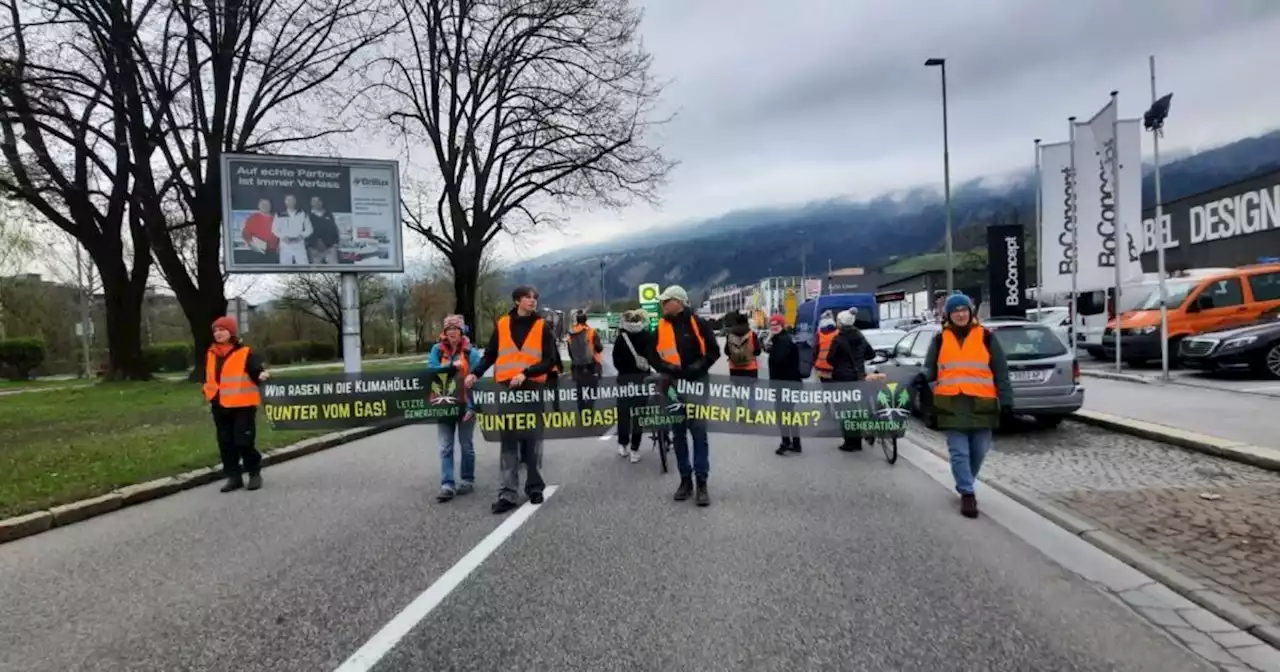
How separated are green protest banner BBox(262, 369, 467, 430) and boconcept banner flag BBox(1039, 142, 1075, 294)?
16206mm

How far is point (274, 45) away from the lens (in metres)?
23.0

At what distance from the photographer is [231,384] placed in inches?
329

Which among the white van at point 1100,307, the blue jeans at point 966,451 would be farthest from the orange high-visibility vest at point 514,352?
the white van at point 1100,307

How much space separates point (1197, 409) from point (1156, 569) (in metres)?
8.30

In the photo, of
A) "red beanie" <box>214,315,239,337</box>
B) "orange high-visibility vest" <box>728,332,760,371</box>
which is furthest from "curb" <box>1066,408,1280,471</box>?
"red beanie" <box>214,315,239,337</box>

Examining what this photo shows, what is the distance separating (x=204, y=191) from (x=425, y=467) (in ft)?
59.7

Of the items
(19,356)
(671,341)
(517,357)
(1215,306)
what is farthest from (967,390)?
→ (19,356)

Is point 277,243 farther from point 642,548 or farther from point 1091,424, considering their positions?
point 1091,424

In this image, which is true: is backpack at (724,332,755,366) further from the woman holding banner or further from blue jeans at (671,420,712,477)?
the woman holding banner

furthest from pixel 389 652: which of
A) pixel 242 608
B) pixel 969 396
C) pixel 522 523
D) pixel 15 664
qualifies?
pixel 969 396

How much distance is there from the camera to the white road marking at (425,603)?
397 cm

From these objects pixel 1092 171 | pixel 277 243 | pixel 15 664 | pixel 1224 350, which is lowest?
pixel 15 664

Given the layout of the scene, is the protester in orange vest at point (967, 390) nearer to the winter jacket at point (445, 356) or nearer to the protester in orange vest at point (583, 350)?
the winter jacket at point (445, 356)

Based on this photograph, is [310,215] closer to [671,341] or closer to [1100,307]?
[671,341]
